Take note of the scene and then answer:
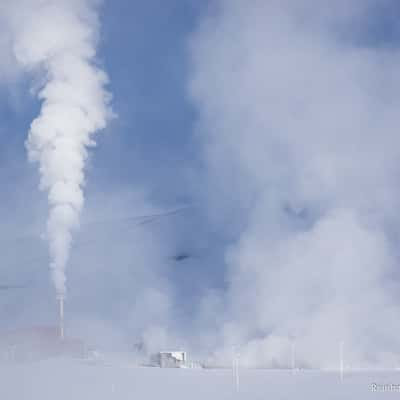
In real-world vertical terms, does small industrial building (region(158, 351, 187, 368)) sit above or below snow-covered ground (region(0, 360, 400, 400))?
above

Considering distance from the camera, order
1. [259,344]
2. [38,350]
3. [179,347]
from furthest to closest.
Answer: [179,347], [259,344], [38,350]

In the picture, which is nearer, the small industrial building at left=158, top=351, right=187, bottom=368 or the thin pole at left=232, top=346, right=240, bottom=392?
the thin pole at left=232, top=346, right=240, bottom=392

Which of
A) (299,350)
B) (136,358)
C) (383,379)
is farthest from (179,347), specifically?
(383,379)

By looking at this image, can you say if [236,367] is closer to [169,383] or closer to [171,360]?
[171,360]

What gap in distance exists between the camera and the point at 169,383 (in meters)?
22.5

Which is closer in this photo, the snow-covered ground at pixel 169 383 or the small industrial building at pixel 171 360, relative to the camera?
the snow-covered ground at pixel 169 383

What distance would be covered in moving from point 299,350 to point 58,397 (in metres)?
13.5

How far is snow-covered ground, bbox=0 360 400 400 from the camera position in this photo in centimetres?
2075

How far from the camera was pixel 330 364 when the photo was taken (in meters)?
29.1

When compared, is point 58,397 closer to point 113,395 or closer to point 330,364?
point 113,395

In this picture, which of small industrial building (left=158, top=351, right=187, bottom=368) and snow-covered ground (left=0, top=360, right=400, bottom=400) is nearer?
snow-covered ground (left=0, top=360, right=400, bottom=400)

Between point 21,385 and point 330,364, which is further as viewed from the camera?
point 330,364

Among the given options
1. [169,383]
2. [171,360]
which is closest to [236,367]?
→ [171,360]

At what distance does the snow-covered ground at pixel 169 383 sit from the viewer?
20.8 metres
